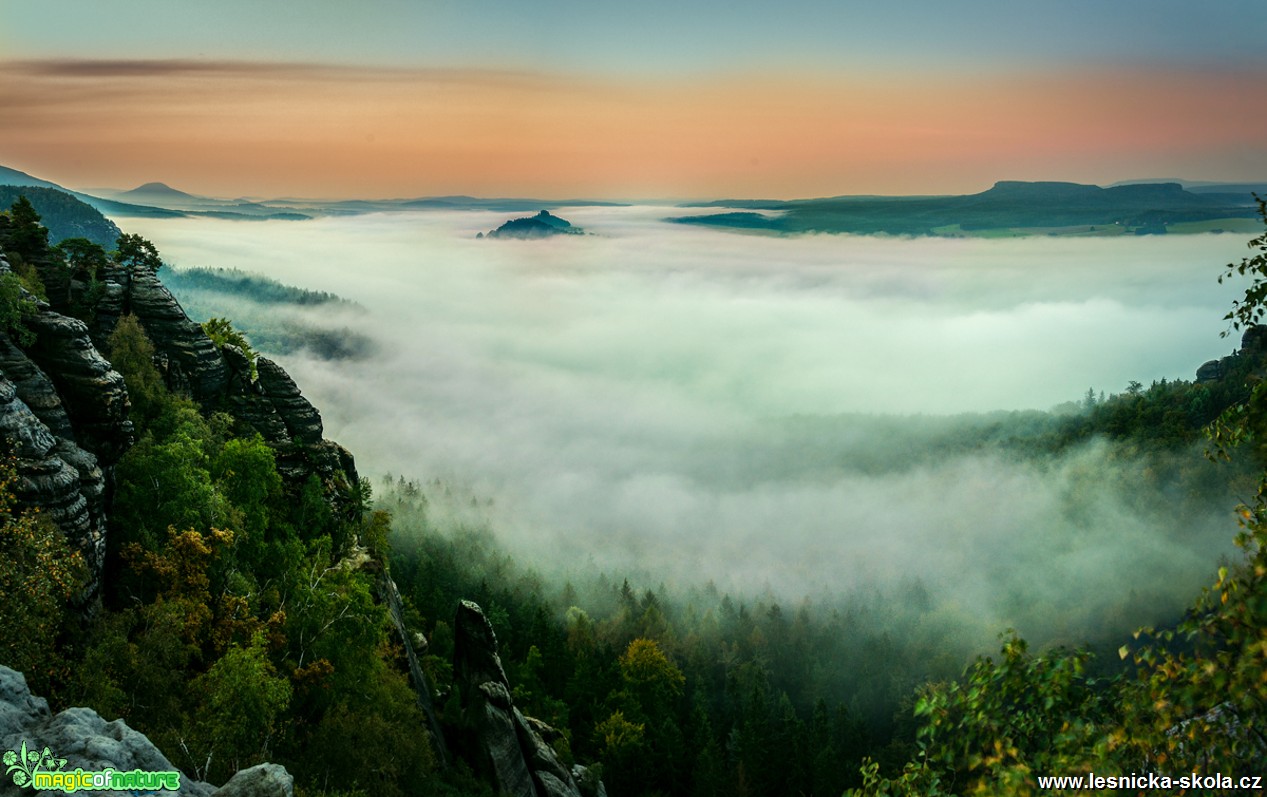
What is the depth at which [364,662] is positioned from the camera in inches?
1375

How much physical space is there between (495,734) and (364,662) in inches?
451

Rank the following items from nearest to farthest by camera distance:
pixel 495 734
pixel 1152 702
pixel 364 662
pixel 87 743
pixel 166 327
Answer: pixel 1152 702, pixel 87 743, pixel 364 662, pixel 495 734, pixel 166 327

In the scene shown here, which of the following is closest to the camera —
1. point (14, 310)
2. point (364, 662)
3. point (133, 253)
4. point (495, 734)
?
point (14, 310)

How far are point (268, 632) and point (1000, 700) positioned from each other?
99.2ft

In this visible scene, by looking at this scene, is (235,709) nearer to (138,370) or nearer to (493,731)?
(493,731)

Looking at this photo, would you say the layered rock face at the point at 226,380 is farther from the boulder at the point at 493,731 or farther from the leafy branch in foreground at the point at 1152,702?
the leafy branch in foreground at the point at 1152,702

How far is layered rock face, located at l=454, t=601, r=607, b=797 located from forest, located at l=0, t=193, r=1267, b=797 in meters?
1.44

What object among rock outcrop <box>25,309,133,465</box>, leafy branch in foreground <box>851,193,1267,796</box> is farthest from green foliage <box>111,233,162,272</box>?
leafy branch in foreground <box>851,193,1267,796</box>

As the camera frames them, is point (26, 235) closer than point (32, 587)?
No

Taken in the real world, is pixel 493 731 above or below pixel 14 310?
below

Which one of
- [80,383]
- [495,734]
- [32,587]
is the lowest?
[495,734]

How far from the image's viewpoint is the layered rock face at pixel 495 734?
1656 inches

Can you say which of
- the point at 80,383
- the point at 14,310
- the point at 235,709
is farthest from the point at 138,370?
the point at 235,709

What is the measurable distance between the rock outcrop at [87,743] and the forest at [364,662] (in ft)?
12.3
